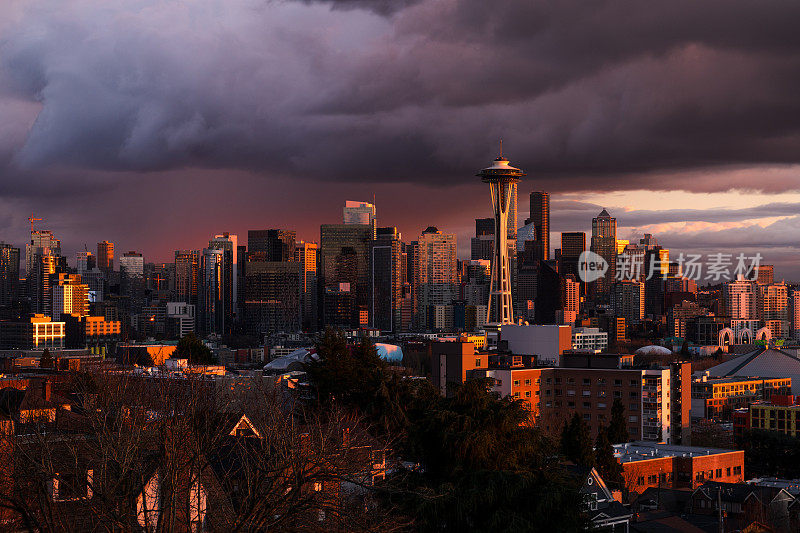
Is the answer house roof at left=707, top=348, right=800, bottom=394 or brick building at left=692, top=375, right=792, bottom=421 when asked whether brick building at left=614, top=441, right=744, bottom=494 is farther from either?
house roof at left=707, top=348, right=800, bottom=394

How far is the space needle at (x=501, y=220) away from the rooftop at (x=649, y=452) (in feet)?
275

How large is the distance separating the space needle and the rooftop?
275 ft

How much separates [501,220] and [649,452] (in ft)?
305

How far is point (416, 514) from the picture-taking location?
19891 millimetres

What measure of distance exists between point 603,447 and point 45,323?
146 metres

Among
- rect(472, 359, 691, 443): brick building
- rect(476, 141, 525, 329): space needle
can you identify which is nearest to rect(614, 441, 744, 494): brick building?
rect(472, 359, 691, 443): brick building

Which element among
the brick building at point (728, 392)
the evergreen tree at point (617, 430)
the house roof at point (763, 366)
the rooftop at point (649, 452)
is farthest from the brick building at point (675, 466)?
the house roof at point (763, 366)

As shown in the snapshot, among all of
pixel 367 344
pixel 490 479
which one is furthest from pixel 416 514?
pixel 367 344

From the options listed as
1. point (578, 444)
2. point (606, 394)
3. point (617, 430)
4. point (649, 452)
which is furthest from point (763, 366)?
point (578, 444)

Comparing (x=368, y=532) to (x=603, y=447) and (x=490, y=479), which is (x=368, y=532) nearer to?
(x=490, y=479)

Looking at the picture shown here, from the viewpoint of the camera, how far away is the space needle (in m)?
140

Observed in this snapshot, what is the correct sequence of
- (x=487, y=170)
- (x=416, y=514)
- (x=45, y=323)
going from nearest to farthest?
(x=416, y=514) → (x=487, y=170) → (x=45, y=323)

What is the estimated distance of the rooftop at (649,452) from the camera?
50.3 meters

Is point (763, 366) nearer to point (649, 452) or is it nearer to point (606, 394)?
point (606, 394)
